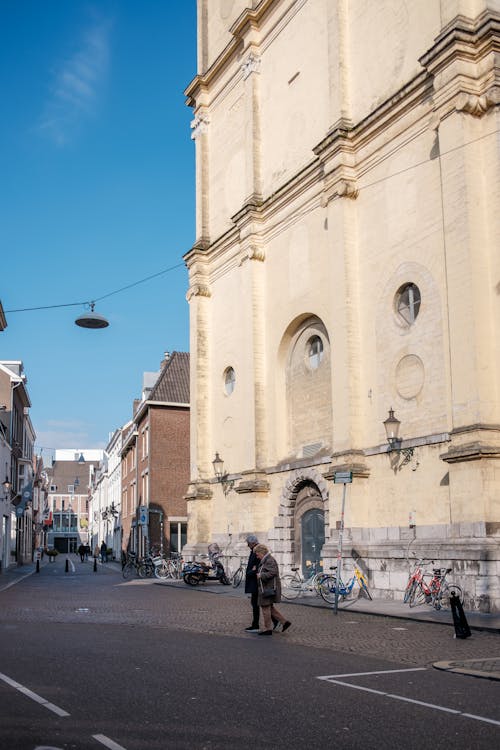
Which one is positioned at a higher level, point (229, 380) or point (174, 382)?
point (174, 382)

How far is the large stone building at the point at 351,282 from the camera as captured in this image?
60.2 feet

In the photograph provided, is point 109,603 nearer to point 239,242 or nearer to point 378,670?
point 378,670

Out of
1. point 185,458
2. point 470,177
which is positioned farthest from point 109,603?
point 185,458

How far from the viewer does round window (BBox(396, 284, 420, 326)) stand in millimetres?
20797

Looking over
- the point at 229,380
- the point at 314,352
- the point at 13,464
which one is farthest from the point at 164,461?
the point at 314,352

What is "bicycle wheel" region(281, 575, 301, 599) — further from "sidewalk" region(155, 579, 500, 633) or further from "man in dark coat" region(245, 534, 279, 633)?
"man in dark coat" region(245, 534, 279, 633)

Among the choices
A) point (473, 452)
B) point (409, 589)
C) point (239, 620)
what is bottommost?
point (239, 620)

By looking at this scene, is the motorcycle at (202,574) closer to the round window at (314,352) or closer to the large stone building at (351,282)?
the large stone building at (351,282)

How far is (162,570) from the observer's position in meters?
31.8

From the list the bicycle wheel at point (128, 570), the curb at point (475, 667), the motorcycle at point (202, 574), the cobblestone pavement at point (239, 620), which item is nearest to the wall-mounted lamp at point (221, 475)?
the motorcycle at point (202, 574)

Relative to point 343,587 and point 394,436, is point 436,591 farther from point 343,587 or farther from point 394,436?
point 394,436

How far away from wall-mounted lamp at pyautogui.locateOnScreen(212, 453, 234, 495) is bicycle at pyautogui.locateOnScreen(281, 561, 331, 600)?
574cm

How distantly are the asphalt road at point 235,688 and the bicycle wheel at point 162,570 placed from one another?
661 inches

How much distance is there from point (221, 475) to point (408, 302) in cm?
1181
